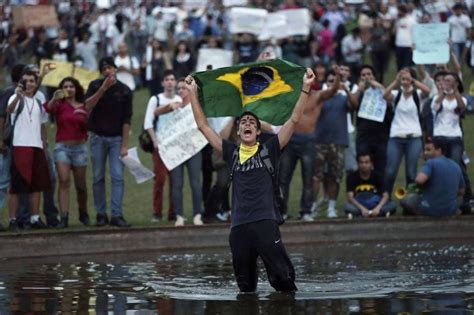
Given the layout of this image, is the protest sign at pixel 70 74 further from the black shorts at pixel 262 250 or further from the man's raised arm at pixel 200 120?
the black shorts at pixel 262 250

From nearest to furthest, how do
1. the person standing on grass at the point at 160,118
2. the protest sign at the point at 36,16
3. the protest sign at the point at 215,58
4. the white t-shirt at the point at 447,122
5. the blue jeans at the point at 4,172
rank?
the blue jeans at the point at 4,172 < the person standing on grass at the point at 160,118 < the white t-shirt at the point at 447,122 < the protest sign at the point at 215,58 < the protest sign at the point at 36,16

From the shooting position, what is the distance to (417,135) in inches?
818

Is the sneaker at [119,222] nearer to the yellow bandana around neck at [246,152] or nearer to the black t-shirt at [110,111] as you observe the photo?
the black t-shirt at [110,111]

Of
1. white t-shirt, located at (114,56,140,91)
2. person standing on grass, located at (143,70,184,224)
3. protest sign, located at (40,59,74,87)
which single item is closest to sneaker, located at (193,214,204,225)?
person standing on grass, located at (143,70,184,224)

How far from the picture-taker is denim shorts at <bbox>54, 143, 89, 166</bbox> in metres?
19.1

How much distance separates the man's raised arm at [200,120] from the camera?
1373 centimetres

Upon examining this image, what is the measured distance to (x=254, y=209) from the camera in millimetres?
13258

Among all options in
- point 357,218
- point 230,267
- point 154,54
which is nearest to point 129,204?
point 357,218

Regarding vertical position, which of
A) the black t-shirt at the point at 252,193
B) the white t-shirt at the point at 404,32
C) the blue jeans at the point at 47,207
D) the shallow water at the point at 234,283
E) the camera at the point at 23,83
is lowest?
the shallow water at the point at 234,283

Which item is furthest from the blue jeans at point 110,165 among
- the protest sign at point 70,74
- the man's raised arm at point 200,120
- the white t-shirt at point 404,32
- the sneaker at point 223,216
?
the white t-shirt at point 404,32

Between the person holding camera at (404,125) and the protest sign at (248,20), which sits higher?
the protest sign at (248,20)

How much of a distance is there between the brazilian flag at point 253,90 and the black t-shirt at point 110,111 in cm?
471

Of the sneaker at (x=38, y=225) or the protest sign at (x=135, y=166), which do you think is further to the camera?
the protest sign at (x=135, y=166)

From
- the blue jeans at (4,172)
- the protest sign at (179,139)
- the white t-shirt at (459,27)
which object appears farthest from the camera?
the white t-shirt at (459,27)
